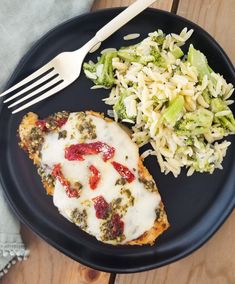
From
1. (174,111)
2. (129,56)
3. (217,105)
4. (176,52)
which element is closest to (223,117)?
(217,105)

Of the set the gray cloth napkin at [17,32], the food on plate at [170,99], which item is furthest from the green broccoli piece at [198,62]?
the gray cloth napkin at [17,32]

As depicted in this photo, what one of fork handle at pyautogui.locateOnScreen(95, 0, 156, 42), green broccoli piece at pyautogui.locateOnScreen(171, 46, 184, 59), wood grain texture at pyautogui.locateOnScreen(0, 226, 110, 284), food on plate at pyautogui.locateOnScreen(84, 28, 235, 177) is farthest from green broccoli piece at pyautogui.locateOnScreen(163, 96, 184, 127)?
wood grain texture at pyautogui.locateOnScreen(0, 226, 110, 284)

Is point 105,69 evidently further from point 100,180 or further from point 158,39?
point 100,180

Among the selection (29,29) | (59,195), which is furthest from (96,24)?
(59,195)

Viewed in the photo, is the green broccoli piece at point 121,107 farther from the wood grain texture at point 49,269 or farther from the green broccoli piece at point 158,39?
the wood grain texture at point 49,269

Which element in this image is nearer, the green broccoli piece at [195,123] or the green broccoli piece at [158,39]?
the green broccoli piece at [195,123]

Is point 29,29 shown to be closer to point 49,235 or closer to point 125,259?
point 49,235
